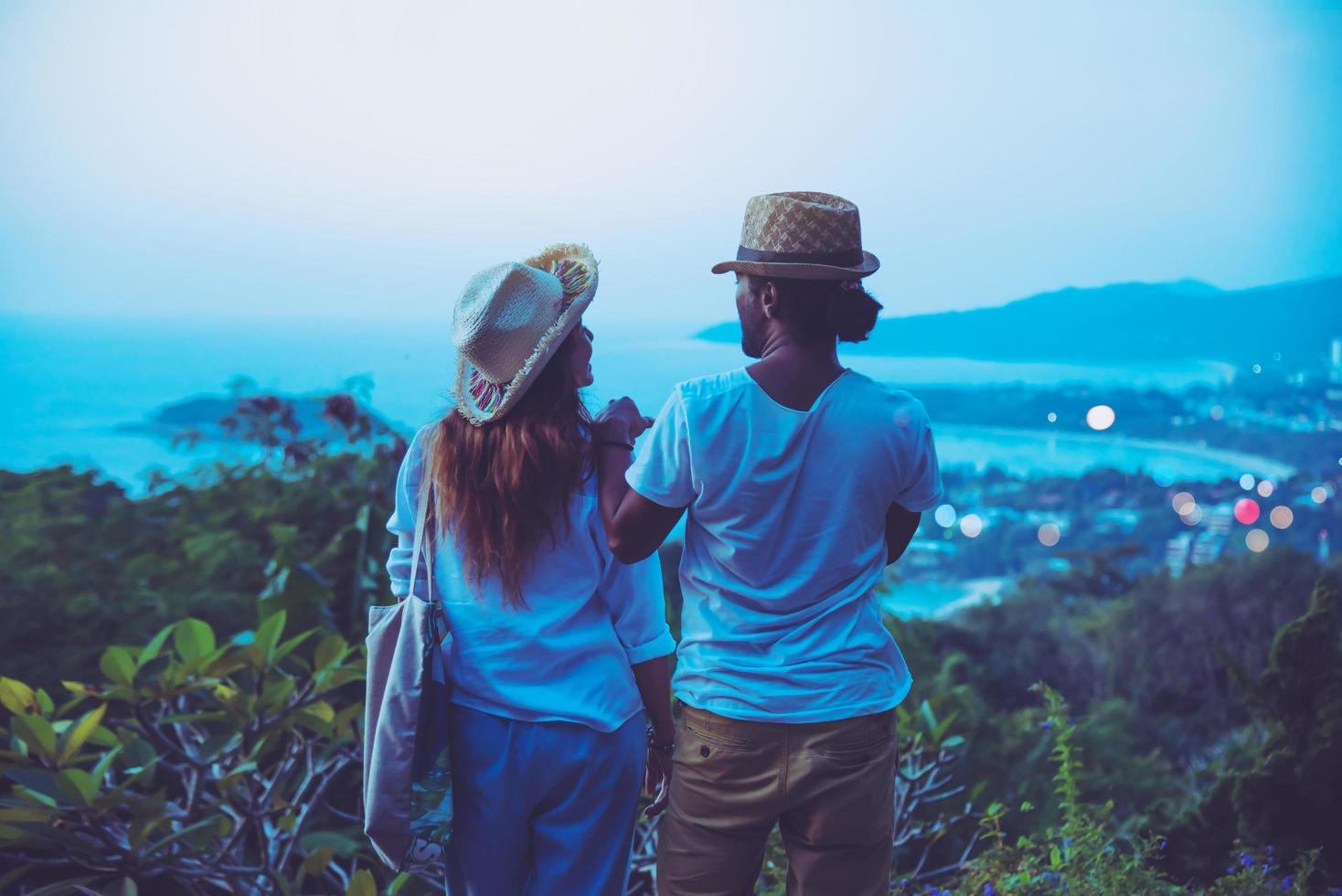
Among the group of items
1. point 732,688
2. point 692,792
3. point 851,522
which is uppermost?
point 851,522

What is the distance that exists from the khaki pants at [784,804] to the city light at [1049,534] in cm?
493

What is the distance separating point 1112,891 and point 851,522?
1.16 meters

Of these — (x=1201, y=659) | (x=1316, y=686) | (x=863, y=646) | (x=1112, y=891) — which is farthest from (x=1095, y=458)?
(x=863, y=646)

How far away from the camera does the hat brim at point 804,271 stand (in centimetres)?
156

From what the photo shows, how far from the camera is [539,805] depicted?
1.64 metres

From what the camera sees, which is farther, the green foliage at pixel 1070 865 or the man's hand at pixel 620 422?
the green foliage at pixel 1070 865

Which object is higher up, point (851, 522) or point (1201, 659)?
point (851, 522)

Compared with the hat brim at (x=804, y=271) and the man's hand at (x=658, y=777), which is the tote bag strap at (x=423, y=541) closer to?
the man's hand at (x=658, y=777)

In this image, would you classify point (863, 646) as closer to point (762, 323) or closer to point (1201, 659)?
point (762, 323)

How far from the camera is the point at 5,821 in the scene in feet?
7.24

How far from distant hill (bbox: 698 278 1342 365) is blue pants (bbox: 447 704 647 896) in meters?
4.96

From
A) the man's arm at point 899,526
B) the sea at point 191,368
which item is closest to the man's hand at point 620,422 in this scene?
the man's arm at point 899,526

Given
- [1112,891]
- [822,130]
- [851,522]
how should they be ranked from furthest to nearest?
[822,130] < [1112,891] < [851,522]

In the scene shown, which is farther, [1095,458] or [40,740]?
[1095,458]
